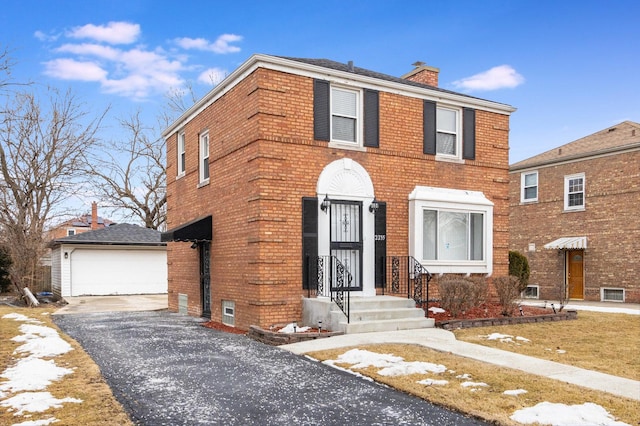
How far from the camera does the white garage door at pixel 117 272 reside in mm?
24969

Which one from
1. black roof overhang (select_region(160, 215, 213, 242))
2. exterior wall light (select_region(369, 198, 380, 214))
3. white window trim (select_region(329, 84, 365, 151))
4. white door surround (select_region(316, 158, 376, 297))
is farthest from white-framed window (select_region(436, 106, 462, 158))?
black roof overhang (select_region(160, 215, 213, 242))

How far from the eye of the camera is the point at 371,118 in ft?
40.8

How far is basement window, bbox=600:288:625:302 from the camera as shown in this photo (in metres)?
19.8

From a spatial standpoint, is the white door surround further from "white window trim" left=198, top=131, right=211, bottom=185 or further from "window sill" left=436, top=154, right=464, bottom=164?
"white window trim" left=198, top=131, right=211, bottom=185

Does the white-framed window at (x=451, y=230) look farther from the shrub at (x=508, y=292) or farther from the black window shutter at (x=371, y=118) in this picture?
the black window shutter at (x=371, y=118)

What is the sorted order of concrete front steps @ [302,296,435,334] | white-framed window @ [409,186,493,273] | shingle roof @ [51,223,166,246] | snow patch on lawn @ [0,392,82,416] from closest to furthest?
snow patch on lawn @ [0,392,82,416], concrete front steps @ [302,296,435,334], white-framed window @ [409,186,493,273], shingle roof @ [51,223,166,246]

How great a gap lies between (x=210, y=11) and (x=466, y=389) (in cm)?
1393

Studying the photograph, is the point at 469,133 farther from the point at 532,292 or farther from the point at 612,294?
the point at 532,292

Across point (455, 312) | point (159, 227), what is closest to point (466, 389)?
point (455, 312)

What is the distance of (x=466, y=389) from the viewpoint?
6.06 m

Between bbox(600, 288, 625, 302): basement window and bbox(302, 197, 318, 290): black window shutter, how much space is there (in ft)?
46.1

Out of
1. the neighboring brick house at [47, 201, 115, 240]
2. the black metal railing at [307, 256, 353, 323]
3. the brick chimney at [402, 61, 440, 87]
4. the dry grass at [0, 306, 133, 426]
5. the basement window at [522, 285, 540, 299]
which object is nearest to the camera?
the dry grass at [0, 306, 133, 426]

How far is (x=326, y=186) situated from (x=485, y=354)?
5.12m

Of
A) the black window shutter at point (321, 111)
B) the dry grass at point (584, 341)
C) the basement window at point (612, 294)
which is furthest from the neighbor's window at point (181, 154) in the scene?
the basement window at point (612, 294)
